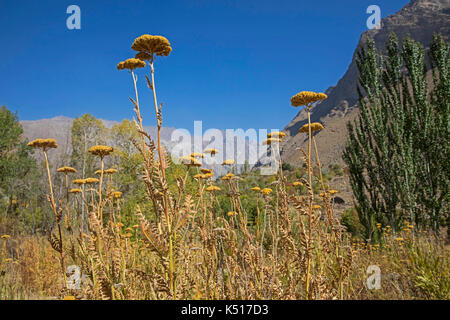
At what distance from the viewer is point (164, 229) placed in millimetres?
1065

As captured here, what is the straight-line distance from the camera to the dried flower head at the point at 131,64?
6.18 feet

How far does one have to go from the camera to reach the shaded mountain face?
168ft

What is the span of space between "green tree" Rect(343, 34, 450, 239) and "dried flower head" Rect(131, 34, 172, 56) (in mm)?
8318

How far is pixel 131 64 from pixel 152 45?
701 millimetres

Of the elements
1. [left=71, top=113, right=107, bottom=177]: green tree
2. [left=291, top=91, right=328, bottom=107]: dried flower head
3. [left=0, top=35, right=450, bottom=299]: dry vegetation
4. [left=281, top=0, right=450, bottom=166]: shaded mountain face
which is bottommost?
[left=0, top=35, right=450, bottom=299]: dry vegetation

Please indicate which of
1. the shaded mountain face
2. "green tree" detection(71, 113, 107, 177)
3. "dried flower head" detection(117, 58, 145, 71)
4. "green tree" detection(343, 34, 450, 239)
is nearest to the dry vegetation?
"dried flower head" detection(117, 58, 145, 71)

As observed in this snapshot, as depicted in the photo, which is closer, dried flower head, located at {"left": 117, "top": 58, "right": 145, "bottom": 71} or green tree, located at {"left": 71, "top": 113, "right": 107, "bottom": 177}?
dried flower head, located at {"left": 117, "top": 58, "right": 145, "bottom": 71}

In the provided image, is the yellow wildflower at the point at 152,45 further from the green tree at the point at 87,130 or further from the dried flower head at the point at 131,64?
the green tree at the point at 87,130

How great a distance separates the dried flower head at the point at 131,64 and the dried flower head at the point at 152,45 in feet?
1.86

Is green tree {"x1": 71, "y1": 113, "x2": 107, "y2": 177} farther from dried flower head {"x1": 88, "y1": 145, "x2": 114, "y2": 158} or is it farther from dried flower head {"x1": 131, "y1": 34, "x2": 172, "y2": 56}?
dried flower head {"x1": 131, "y1": 34, "x2": 172, "y2": 56}

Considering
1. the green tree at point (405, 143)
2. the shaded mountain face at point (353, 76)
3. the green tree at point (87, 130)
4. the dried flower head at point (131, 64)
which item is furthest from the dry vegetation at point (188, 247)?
the shaded mountain face at point (353, 76)

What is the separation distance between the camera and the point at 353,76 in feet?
268

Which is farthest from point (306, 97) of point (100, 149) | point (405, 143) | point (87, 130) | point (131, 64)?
point (87, 130)
